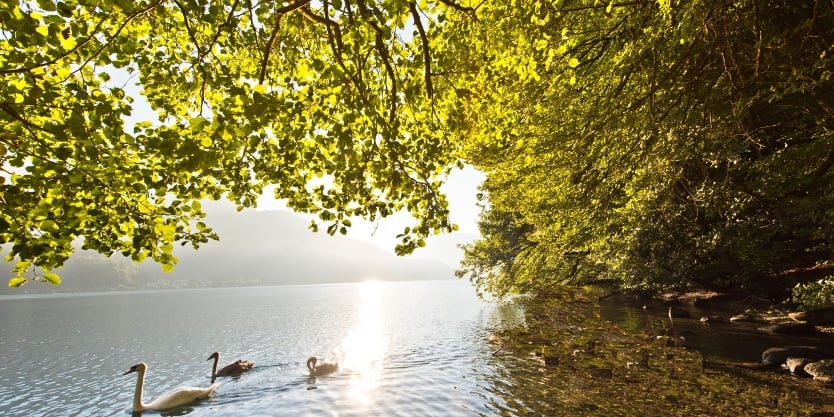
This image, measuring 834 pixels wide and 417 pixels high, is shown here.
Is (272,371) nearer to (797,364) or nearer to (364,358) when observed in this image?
(364,358)

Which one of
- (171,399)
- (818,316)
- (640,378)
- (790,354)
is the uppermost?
(818,316)

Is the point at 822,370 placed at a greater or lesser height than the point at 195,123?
lesser

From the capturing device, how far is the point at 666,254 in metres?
26.7

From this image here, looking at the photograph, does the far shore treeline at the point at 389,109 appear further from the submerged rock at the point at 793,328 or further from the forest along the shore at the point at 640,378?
the submerged rock at the point at 793,328

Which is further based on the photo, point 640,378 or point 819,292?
point 819,292

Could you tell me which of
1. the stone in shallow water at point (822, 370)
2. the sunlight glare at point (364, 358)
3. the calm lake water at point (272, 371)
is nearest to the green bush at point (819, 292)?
the stone in shallow water at point (822, 370)

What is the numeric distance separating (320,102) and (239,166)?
6.34 ft

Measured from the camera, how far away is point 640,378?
637 inches

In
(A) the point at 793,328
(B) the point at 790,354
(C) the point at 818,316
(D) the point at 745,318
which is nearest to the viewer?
(B) the point at 790,354

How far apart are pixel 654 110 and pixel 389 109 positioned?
25.4 feet

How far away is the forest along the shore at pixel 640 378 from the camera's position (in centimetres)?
1352

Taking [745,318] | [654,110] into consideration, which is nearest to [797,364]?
[654,110]

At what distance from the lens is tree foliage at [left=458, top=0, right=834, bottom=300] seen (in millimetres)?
9812

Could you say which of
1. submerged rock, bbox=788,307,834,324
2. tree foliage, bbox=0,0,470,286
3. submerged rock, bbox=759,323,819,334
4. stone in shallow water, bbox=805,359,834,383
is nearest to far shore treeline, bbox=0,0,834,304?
tree foliage, bbox=0,0,470,286
